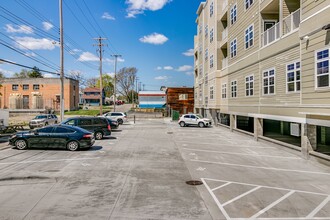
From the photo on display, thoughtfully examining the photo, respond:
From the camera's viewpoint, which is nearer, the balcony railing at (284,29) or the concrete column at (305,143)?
the concrete column at (305,143)

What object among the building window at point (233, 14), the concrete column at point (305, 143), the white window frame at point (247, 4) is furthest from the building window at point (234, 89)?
the concrete column at point (305, 143)

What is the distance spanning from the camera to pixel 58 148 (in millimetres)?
18109

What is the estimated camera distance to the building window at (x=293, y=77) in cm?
1664

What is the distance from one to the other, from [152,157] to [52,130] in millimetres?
6894

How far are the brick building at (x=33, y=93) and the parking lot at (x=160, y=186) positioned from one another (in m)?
54.7

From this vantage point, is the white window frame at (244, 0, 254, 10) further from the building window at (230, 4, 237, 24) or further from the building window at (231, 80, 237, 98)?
the building window at (231, 80, 237, 98)

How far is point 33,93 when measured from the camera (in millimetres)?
68625

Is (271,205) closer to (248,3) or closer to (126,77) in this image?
(248,3)

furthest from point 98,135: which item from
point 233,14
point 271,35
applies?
point 233,14

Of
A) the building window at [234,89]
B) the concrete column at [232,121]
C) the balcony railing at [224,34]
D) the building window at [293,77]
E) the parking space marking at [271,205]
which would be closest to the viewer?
the parking space marking at [271,205]

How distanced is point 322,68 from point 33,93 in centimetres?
6804

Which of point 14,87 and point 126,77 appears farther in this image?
point 126,77

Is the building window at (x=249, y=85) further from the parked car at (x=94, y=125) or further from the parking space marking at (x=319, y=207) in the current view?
the parking space marking at (x=319, y=207)

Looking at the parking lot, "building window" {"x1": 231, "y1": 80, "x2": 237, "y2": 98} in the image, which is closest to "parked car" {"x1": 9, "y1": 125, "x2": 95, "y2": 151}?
the parking lot
